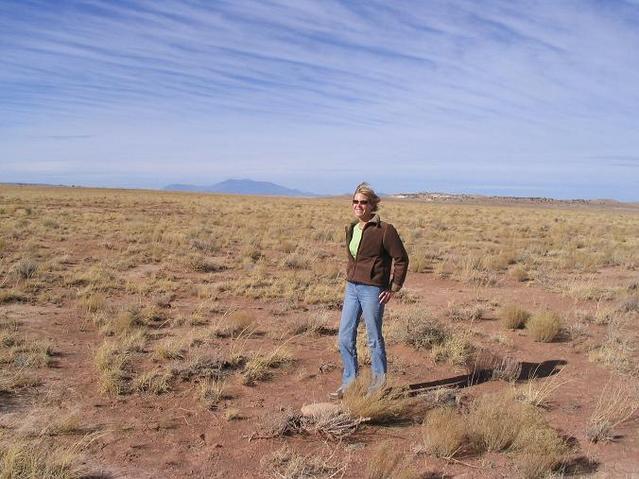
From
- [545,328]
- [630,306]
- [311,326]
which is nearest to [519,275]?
[630,306]

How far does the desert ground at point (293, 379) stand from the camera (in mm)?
3822

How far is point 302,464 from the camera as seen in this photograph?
3.59 meters

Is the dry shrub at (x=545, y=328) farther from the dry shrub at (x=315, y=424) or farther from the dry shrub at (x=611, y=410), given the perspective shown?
the dry shrub at (x=315, y=424)

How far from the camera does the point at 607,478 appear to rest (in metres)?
3.71

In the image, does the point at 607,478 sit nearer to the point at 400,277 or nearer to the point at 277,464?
the point at 400,277

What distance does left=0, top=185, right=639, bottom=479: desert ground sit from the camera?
3.82 metres

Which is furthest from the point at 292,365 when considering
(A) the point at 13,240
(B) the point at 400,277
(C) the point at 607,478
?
(A) the point at 13,240

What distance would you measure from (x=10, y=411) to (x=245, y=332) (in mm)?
3288

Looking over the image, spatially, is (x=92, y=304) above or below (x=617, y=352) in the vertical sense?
above

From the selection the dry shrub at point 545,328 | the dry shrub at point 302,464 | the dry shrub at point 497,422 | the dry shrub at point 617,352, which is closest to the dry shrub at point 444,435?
the dry shrub at point 497,422

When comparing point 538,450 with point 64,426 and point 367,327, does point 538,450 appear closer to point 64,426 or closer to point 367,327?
point 367,327

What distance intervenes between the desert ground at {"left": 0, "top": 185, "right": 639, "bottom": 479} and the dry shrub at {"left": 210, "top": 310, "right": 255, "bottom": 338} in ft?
0.11

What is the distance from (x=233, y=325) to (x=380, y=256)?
11.6ft

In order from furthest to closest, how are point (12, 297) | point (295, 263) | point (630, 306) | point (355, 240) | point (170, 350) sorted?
A: point (295, 263), point (630, 306), point (12, 297), point (170, 350), point (355, 240)
